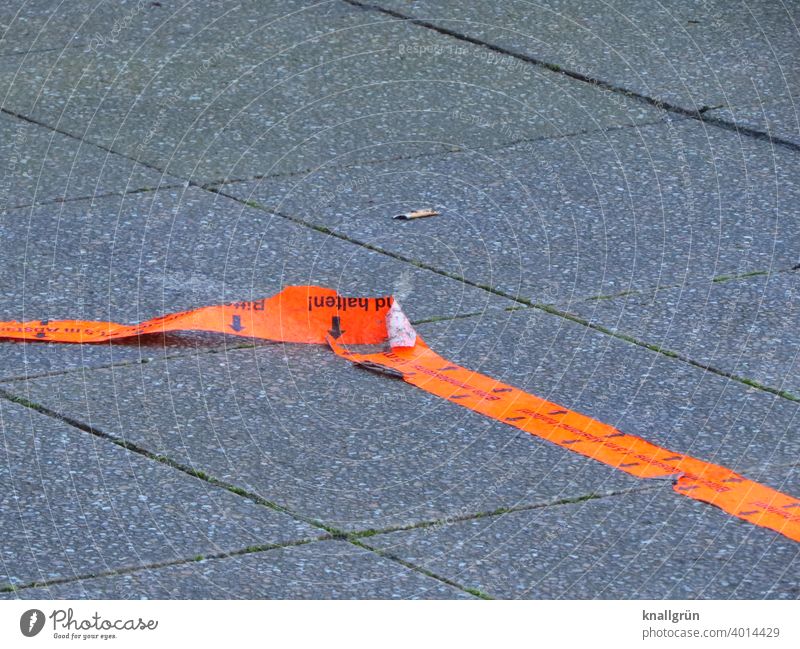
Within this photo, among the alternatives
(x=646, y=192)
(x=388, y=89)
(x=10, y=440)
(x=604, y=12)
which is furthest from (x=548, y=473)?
(x=604, y=12)

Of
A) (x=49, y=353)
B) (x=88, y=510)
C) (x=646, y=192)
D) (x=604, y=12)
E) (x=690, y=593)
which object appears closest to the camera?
(x=690, y=593)

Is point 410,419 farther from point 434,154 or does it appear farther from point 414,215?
point 434,154

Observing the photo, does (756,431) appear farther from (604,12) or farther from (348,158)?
(604,12)

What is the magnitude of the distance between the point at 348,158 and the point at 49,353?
5.42 feet

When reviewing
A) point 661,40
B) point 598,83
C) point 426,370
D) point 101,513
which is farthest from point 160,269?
point 661,40

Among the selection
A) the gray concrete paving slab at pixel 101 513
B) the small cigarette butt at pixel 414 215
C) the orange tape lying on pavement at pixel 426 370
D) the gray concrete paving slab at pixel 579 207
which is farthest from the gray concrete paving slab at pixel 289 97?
the gray concrete paving slab at pixel 101 513

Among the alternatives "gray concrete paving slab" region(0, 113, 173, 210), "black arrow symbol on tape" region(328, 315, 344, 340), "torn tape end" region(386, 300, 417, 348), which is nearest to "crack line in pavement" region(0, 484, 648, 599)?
"torn tape end" region(386, 300, 417, 348)

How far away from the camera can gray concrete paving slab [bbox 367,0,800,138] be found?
602cm

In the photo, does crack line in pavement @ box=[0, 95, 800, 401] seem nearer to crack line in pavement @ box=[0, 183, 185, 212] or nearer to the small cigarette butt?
crack line in pavement @ box=[0, 183, 185, 212]

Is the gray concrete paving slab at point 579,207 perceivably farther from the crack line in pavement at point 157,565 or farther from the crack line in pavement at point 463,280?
the crack line in pavement at point 157,565

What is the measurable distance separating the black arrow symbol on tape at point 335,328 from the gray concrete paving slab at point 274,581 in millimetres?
1139

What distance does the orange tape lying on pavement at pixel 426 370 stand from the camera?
11.4 ft

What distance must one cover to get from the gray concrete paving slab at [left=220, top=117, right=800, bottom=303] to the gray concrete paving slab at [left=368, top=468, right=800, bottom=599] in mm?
1168

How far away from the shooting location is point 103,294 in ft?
14.3
